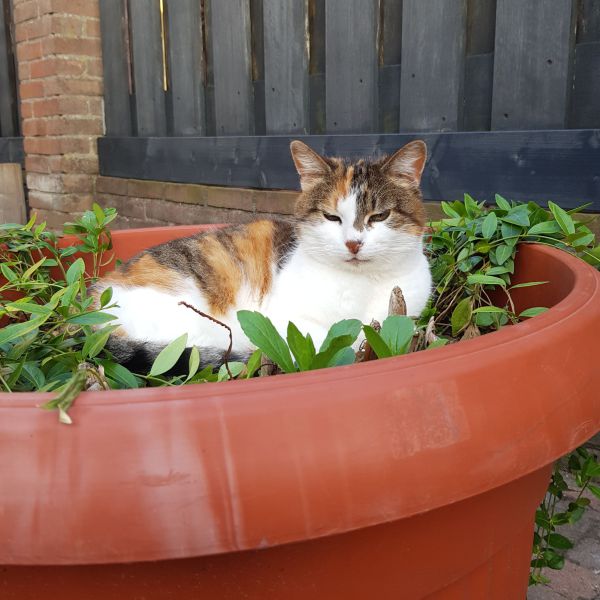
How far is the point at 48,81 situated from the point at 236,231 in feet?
8.86

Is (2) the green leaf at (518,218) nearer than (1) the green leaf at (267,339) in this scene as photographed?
No

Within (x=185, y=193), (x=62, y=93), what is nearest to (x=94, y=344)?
(x=185, y=193)

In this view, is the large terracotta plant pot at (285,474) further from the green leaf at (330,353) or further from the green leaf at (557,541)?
the green leaf at (557,541)

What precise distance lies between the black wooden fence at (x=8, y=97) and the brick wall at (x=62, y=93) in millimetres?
705

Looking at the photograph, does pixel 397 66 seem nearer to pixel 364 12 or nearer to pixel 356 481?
pixel 364 12

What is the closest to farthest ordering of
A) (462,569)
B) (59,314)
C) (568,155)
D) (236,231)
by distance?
(462,569), (59,314), (236,231), (568,155)

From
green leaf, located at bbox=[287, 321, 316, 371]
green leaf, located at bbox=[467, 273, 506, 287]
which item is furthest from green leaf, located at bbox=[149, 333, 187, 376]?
green leaf, located at bbox=[467, 273, 506, 287]

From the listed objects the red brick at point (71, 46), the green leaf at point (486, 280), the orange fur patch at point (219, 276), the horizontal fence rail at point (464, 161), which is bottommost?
the orange fur patch at point (219, 276)

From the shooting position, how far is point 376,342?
69 cm

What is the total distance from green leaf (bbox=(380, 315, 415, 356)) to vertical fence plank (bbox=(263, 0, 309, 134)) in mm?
2110

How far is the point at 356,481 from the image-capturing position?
0.52m

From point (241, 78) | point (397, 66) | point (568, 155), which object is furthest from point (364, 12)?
point (568, 155)

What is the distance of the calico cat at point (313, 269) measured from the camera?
1.39 meters

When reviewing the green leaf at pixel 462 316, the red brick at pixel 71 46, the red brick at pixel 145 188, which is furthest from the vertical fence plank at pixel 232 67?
the green leaf at pixel 462 316
